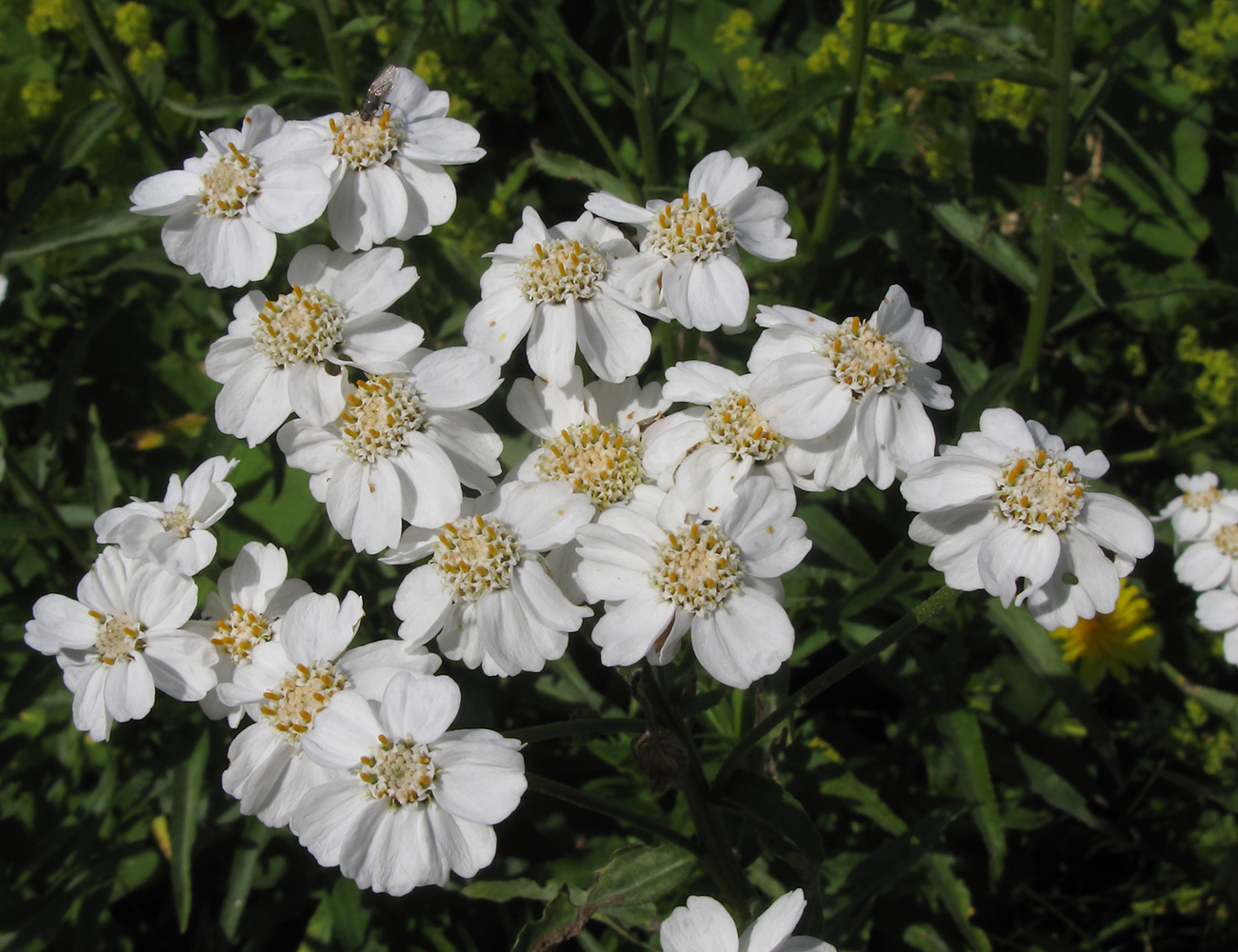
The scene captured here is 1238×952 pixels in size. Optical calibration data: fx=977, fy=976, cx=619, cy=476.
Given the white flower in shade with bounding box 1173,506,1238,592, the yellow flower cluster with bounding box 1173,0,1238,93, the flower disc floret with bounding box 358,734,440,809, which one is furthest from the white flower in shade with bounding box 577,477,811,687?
the yellow flower cluster with bounding box 1173,0,1238,93

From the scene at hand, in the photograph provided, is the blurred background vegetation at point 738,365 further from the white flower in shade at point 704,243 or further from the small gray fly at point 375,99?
the small gray fly at point 375,99

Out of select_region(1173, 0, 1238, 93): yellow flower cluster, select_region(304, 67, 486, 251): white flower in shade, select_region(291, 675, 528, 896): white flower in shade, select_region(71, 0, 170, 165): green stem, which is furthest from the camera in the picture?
select_region(1173, 0, 1238, 93): yellow flower cluster

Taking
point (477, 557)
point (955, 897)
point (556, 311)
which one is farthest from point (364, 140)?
point (955, 897)

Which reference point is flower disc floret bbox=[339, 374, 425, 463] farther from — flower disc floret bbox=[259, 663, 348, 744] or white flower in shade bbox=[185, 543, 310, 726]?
flower disc floret bbox=[259, 663, 348, 744]

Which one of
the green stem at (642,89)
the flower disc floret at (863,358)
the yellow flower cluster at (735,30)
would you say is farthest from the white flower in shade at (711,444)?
the yellow flower cluster at (735,30)

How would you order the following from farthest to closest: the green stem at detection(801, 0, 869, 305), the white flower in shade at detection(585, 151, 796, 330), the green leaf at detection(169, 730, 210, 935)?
the green stem at detection(801, 0, 869, 305), the green leaf at detection(169, 730, 210, 935), the white flower in shade at detection(585, 151, 796, 330)

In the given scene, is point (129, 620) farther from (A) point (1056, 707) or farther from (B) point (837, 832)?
(A) point (1056, 707)

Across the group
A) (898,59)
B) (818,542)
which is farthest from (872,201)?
(818,542)
